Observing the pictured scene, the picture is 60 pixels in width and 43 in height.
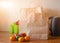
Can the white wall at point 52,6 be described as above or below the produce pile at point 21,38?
above

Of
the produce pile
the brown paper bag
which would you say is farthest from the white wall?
the produce pile

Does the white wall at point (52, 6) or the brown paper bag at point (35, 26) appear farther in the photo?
the white wall at point (52, 6)

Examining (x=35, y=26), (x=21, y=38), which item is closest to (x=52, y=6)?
(x=35, y=26)

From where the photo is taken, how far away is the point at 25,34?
1810mm

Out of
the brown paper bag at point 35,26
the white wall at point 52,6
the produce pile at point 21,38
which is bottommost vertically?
the produce pile at point 21,38

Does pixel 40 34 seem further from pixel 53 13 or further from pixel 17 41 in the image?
pixel 53 13

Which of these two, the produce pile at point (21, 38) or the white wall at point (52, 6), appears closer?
the produce pile at point (21, 38)

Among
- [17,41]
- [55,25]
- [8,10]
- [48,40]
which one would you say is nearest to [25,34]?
[17,41]

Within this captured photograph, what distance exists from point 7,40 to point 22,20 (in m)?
0.27

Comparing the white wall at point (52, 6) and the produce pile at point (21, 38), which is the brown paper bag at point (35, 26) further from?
the white wall at point (52, 6)

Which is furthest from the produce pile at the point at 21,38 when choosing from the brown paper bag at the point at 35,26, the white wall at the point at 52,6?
the white wall at the point at 52,6

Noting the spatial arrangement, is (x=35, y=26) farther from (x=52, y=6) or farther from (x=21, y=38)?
(x=52, y=6)

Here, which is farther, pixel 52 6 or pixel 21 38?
pixel 52 6

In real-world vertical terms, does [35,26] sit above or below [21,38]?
above
